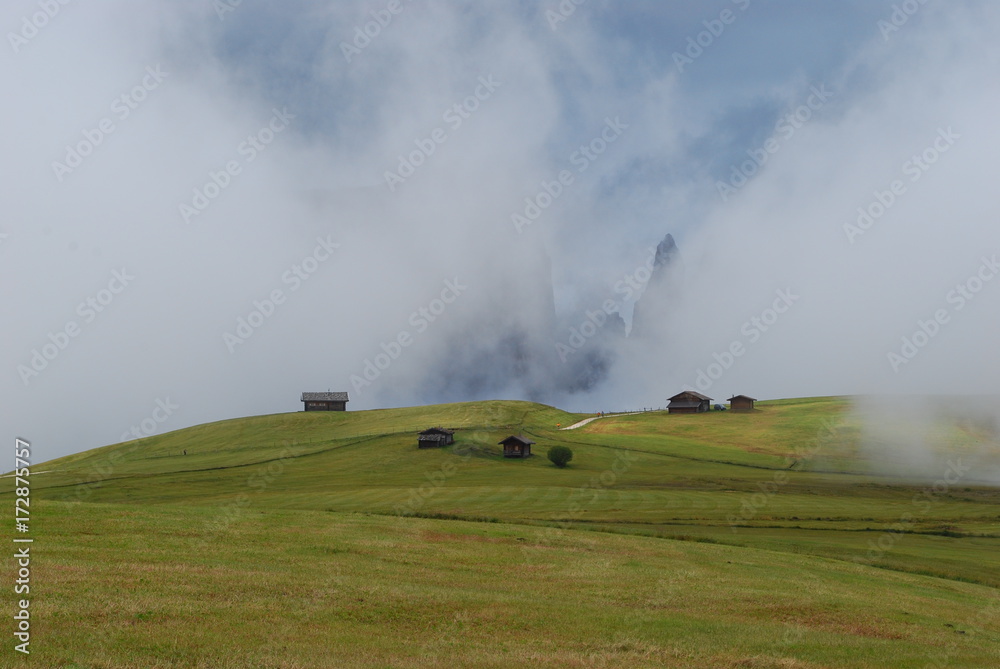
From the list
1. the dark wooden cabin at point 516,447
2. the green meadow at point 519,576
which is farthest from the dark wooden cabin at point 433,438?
the green meadow at point 519,576

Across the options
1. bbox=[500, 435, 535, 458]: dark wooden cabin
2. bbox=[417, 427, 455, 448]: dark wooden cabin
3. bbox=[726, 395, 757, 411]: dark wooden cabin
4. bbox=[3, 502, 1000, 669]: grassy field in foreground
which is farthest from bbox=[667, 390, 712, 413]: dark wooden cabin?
bbox=[3, 502, 1000, 669]: grassy field in foreground

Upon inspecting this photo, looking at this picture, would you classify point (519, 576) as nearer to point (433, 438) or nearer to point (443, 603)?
point (443, 603)

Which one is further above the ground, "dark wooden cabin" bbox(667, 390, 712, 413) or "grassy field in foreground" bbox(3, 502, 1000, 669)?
"dark wooden cabin" bbox(667, 390, 712, 413)

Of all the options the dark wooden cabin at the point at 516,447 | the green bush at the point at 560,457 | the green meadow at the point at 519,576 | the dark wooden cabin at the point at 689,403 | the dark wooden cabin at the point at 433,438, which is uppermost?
the dark wooden cabin at the point at 689,403

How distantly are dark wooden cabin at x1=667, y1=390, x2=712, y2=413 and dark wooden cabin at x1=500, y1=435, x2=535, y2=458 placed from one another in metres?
74.1

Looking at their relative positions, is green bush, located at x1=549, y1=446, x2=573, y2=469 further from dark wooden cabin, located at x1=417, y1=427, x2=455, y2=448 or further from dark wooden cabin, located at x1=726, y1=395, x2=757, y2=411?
dark wooden cabin, located at x1=726, y1=395, x2=757, y2=411

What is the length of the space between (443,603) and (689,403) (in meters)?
172

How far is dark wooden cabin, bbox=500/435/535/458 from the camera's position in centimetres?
12788

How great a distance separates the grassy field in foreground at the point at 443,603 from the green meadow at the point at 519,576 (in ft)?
0.39

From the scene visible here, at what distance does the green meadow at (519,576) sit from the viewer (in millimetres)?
20516

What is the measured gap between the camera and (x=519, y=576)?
3359 cm

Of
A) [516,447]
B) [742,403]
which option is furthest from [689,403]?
[516,447]

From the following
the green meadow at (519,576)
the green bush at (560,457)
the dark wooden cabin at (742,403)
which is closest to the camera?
the green meadow at (519,576)

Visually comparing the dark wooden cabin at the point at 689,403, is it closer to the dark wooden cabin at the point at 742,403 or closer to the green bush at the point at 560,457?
the dark wooden cabin at the point at 742,403
